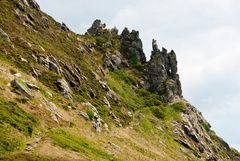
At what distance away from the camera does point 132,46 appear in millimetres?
173000

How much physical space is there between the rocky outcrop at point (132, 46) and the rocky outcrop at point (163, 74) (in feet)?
16.8

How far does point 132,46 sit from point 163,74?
20.3 meters

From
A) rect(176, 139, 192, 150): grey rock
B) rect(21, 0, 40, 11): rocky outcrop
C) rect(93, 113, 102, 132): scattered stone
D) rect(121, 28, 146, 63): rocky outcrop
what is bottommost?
rect(93, 113, 102, 132): scattered stone

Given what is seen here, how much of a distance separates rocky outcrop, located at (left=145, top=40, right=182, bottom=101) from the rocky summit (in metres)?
0.39

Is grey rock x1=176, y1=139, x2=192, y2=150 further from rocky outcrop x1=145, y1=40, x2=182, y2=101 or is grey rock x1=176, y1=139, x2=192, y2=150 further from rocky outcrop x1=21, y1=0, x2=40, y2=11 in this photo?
rocky outcrop x1=21, y1=0, x2=40, y2=11

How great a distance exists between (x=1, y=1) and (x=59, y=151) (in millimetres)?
67135

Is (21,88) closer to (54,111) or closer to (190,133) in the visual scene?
(54,111)

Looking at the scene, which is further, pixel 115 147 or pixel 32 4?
pixel 32 4

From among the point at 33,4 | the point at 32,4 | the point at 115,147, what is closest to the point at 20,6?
the point at 32,4

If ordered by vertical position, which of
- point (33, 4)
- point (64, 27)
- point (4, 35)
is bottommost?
point (4, 35)

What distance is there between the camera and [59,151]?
54.8 m

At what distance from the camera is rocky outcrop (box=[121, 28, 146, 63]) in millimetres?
169425

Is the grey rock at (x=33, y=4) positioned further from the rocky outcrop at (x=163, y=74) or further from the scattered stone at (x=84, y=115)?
the scattered stone at (x=84, y=115)

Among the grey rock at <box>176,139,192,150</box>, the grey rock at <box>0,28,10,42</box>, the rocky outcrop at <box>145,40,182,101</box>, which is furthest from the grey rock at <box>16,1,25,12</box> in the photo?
the rocky outcrop at <box>145,40,182,101</box>
